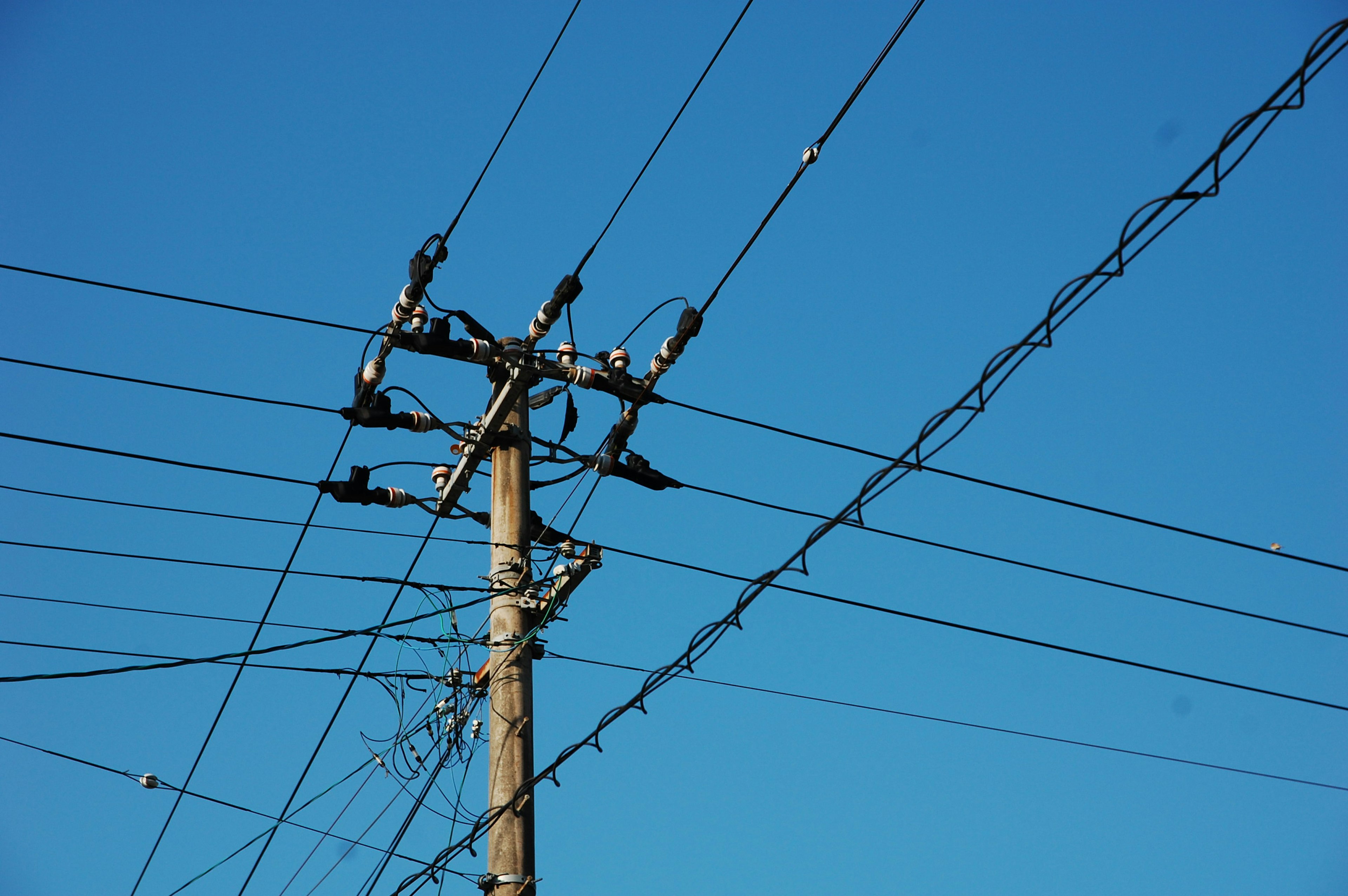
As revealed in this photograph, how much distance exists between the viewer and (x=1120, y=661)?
29.0 feet

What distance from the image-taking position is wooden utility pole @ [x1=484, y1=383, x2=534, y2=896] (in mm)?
7449

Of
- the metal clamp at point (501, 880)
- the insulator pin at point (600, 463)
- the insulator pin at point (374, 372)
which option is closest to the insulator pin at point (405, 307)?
the insulator pin at point (374, 372)

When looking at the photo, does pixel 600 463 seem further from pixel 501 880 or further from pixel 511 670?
pixel 501 880

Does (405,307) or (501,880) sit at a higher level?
(405,307)

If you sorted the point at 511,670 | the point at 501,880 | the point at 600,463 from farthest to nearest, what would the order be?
the point at 600,463, the point at 511,670, the point at 501,880

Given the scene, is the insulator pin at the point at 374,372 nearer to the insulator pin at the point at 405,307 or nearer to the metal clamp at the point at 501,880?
the insulator pin at the point at 405,307

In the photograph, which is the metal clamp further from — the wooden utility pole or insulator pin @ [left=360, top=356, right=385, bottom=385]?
insulator pin @ [left=360, top=356, right=385, bottom=385]

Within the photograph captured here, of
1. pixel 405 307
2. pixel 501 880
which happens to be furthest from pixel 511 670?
pixel 405 307

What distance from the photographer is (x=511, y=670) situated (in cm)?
795

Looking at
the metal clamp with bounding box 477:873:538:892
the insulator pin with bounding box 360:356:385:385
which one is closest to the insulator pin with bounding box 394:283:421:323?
the insulator pin with bounding box 360:356:385:385

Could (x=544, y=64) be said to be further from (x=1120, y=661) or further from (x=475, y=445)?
(x=1120, y=661)

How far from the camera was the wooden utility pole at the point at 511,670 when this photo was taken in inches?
293

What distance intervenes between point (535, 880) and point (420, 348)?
11.4 feet

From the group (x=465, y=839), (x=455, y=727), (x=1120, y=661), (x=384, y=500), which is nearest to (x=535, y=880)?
(x=465, y=839)
